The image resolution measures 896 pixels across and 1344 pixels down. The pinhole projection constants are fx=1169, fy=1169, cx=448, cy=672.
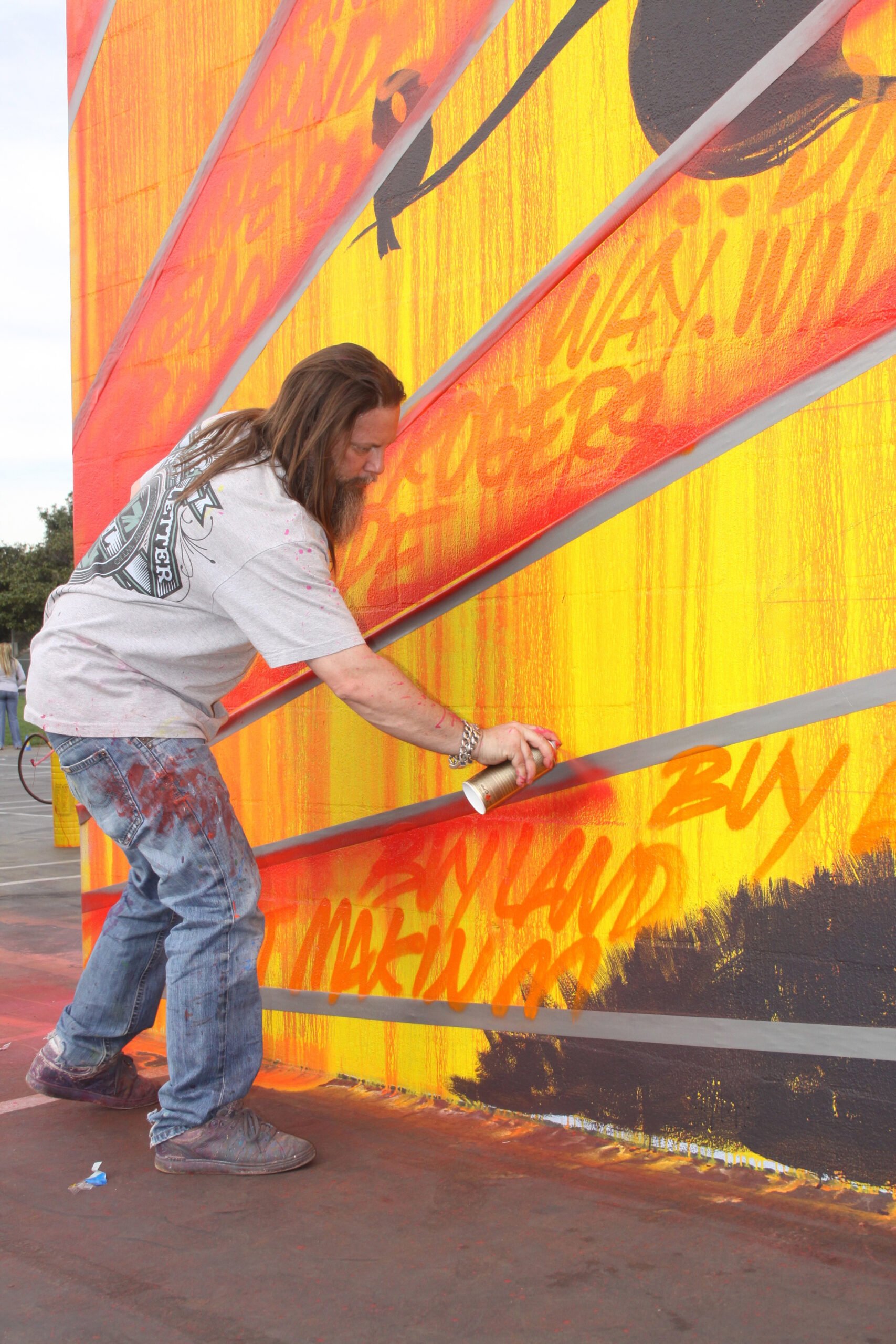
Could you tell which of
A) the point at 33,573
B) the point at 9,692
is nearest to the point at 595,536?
the point at 9,692

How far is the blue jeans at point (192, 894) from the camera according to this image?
2578 millimetres

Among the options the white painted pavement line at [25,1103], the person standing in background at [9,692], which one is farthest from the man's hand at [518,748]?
the person standing in background at [9,692]

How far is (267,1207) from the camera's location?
2.35 metres

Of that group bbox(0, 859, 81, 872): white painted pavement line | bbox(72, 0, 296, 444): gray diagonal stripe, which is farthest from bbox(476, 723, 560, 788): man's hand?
bbox(0, 859, 81, 872): white painted pavement line

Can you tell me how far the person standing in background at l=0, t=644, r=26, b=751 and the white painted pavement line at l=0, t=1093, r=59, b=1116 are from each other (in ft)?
47.5

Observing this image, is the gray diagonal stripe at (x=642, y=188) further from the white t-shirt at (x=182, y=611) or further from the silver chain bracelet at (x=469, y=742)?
the silver chain bracelet at (x=469, y=742)

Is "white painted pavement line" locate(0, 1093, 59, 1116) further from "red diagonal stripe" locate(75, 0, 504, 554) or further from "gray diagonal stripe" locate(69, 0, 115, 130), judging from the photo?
"gray diagonal stripe" locate(69, 0, 115, 130)

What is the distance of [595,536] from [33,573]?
40.6m

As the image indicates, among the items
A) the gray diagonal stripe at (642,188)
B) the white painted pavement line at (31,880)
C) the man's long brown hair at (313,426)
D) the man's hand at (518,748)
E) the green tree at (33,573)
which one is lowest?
the white painted pavement line at (31,880)

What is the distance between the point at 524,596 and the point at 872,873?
3.25 feet

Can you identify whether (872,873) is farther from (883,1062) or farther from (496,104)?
(496,104)

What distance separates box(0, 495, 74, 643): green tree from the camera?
39.2m

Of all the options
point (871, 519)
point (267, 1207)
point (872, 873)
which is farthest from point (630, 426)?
point (267, 1207)

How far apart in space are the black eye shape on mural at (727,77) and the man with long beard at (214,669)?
81 centimetres
